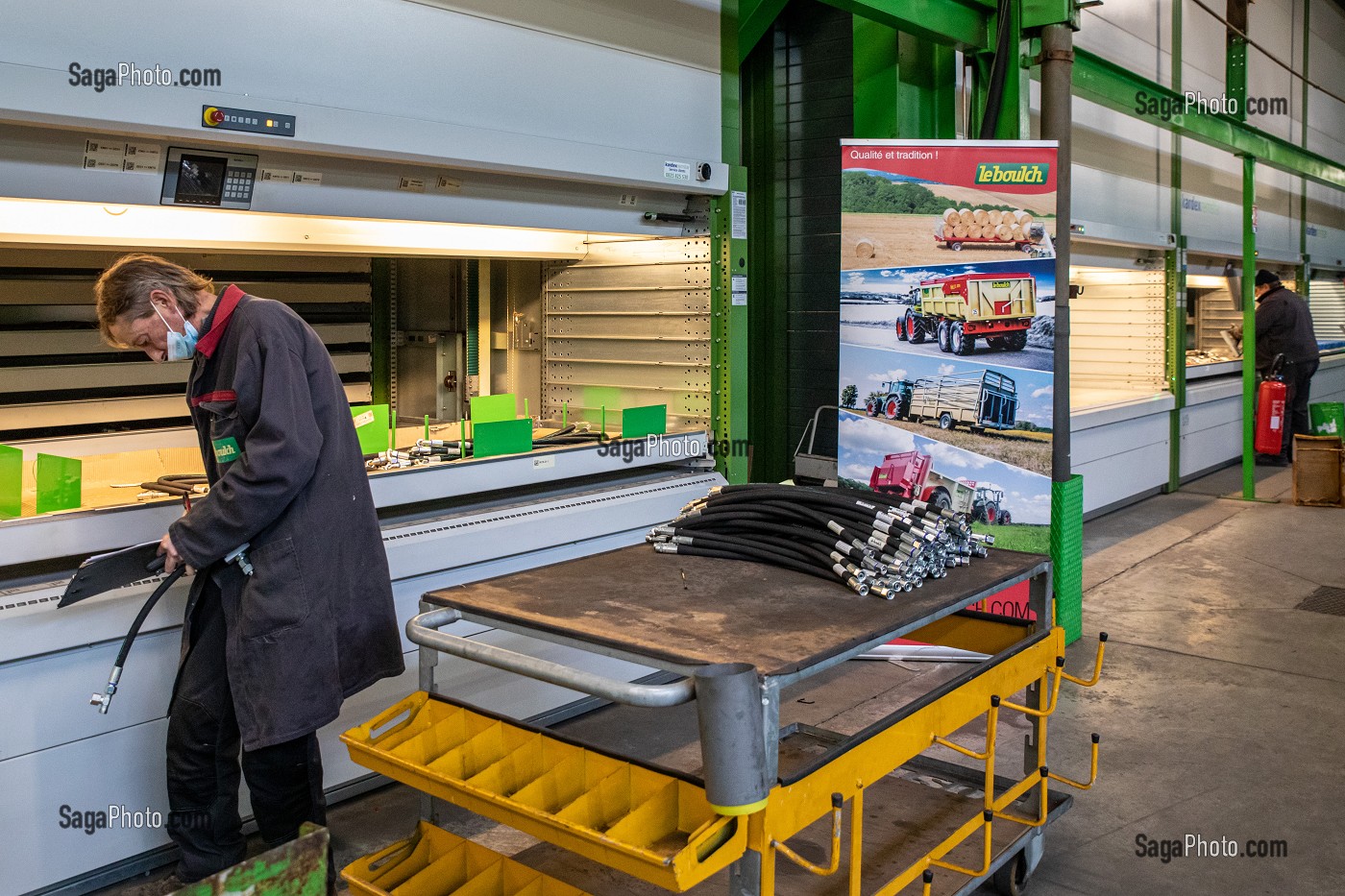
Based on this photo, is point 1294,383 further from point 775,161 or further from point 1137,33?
point 775,161

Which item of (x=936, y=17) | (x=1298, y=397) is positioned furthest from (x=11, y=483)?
(x=1298, y=397)

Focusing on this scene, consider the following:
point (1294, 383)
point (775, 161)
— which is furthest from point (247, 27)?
point (1294, 383)

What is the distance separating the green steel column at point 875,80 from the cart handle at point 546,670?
13.1ft

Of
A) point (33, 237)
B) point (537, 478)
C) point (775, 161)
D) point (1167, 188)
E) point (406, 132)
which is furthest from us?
point (1167, 188)

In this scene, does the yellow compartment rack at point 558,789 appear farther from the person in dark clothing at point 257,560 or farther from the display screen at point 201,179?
the display screen at point 201,179

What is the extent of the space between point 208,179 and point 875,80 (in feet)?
12.3

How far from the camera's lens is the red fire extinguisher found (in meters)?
10.1

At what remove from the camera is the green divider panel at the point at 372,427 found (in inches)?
146

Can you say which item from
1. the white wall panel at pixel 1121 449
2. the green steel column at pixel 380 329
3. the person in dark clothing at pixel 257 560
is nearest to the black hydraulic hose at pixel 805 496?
the person in dark clothing at pixel 257 560

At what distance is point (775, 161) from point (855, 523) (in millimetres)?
5302

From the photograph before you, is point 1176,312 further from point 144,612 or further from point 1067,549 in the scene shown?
point 144,612

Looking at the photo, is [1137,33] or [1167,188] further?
[1167,188]

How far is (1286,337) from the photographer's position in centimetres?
1046

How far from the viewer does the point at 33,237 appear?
3.09 meters
